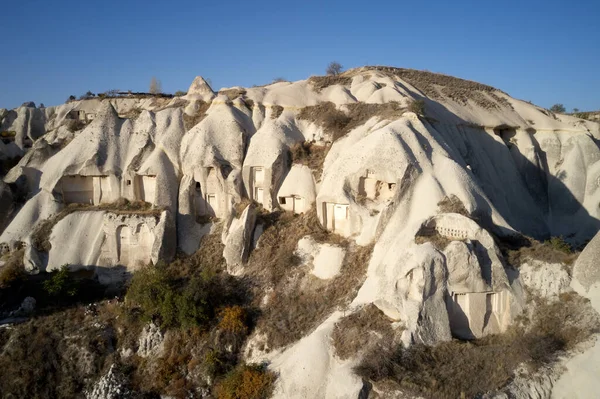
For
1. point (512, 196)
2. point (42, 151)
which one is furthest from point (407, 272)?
point (42, 151)

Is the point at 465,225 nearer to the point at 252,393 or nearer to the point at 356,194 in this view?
the point at 356,194

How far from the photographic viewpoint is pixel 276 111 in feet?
78.5

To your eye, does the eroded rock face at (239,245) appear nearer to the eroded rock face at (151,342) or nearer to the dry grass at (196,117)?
the eroded rock face at (151,342)

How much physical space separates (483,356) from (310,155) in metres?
12.0

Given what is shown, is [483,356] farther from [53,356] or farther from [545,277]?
[53,356]

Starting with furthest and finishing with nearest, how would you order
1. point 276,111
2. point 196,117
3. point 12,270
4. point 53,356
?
point 196,117
point 276,111
point 12,270
point 53,356

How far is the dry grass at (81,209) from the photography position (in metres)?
20.3

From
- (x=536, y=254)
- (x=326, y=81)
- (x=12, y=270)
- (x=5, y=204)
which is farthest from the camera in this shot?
(x=326, y=81)

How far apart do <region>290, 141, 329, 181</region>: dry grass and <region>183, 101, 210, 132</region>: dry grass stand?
6.15 m

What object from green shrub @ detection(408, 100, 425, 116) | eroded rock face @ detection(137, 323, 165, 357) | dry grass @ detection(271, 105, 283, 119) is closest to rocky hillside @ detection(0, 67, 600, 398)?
eroded rock face @ detection(137, 323, 165, 357)

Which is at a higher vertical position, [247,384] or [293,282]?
[293,282]

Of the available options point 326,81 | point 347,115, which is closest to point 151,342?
point 347,115

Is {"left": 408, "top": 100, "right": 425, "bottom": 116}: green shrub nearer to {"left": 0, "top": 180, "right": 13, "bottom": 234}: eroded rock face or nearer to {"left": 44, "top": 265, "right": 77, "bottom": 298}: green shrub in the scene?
{"left": 44, "top": 265, "right": 77, "bottom": 298}: green shrub

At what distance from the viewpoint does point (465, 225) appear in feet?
47.2
